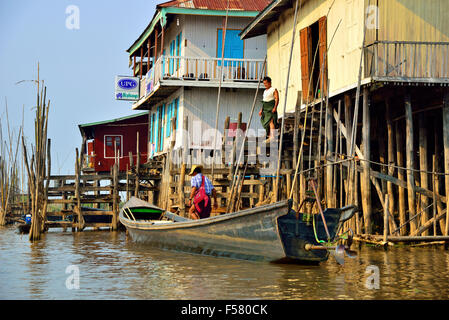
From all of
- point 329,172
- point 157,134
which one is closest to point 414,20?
point 329,172

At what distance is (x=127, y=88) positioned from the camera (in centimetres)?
2867

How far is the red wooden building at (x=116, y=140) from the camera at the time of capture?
35.7 m

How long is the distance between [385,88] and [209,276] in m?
7.68

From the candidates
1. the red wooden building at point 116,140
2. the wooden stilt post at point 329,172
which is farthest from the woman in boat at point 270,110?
the red wooden building at point 116,140

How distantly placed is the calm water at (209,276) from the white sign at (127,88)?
13.4m

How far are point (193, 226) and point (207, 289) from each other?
12.2 feet

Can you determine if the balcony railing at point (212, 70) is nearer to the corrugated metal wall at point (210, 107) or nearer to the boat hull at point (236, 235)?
the corrugated metal wall at point (210, 107)

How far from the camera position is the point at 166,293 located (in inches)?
379

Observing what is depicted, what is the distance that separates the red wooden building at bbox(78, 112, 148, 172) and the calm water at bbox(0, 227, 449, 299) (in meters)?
20.0

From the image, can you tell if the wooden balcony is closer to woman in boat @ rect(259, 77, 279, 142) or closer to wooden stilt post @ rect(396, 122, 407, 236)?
woman in boat @ rect(259, 77, 279, 142)

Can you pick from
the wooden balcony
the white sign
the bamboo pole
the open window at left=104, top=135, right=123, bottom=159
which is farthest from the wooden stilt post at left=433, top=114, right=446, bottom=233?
the open window at left=104, top=135, right=123, bottom=159

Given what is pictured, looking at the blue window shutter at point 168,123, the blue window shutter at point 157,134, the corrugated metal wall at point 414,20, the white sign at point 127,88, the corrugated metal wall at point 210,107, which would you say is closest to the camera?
the corrugated metal wall at point 414,20
